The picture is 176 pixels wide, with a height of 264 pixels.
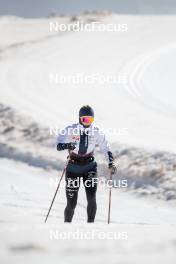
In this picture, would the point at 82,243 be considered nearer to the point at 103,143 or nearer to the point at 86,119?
the point at 86,119

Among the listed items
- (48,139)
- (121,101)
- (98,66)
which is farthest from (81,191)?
(98,66)

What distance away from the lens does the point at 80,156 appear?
24.1 feet

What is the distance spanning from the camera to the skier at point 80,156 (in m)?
7.26

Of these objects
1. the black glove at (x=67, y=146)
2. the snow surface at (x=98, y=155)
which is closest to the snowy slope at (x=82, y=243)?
the snow surface at (x=98, y=155)

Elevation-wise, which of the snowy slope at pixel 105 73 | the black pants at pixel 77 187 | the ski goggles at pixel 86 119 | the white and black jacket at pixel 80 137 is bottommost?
the black pants at pixel 77 187

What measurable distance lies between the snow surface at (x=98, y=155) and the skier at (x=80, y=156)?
1.42ft

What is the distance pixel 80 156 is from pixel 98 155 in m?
4.73

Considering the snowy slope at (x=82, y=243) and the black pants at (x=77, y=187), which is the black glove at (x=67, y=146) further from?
the snowy slope at (x=82, y=243)

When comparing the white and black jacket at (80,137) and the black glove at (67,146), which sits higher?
the white and black jacket at (80,137)

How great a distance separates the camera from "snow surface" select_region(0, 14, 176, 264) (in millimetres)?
3844

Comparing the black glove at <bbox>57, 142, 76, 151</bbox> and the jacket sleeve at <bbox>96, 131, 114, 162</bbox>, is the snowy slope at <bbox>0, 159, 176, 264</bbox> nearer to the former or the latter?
the black glove at <bbox>57, 142, 76, 151</bbox>

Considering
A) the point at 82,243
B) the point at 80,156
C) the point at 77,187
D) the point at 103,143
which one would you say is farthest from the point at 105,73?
the point at 82,243

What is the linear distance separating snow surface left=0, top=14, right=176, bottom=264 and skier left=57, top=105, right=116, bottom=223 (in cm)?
43

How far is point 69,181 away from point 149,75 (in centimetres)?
1557
